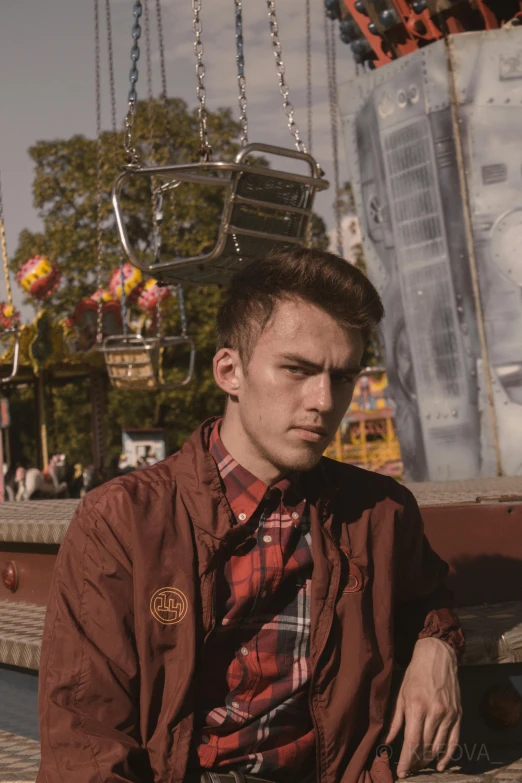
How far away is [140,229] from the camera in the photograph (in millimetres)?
32719

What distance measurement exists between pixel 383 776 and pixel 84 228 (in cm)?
3166

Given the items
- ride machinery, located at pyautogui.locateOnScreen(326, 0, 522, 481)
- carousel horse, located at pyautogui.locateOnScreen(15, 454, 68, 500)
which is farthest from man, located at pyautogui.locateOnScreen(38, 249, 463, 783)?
carousel horse, located at pyautogui.locateOnScreen(15, 454, 68, 500)

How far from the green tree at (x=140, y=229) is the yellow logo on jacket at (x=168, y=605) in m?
27.9

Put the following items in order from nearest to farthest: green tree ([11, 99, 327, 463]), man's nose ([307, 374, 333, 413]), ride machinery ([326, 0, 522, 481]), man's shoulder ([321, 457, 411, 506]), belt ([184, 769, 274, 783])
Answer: belt ([184, 769, 274, 783])
man's nose ([307, 374, 333, 413])
man's shoulder ([321, 457, 411, 506])
ride machinery ([326, 0, 522, 481])
green tree ([11, 99, 327, 463])

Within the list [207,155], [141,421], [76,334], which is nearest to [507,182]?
[207,155]

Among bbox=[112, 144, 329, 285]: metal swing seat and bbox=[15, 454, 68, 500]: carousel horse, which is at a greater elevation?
bbox=[112, 144, 329, 285]: metal swing seat

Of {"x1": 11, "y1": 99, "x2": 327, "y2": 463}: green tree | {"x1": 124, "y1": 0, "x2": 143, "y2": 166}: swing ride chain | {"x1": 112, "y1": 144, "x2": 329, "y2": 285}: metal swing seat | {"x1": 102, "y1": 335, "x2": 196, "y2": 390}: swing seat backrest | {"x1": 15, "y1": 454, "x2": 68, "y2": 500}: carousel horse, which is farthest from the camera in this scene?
{"x1": 11, "y1": 99, "x2": 327, "y2": 463}: green tree

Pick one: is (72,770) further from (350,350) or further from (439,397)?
(439,397)

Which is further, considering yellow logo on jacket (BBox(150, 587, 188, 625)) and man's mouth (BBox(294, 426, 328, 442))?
man's mouth (BBox(294, 426, 328, 442))

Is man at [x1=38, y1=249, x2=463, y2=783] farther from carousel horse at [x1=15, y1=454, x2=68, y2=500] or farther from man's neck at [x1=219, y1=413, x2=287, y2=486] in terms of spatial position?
carousel horse at [x1=15, y1=454, x2=68, y2=500]

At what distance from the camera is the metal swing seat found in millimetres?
4301

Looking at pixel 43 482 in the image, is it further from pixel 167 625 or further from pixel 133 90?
pixel 167 625

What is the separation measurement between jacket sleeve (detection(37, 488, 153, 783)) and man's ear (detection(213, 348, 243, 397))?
339 mm

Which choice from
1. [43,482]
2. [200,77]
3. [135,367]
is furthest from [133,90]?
[43,482]
